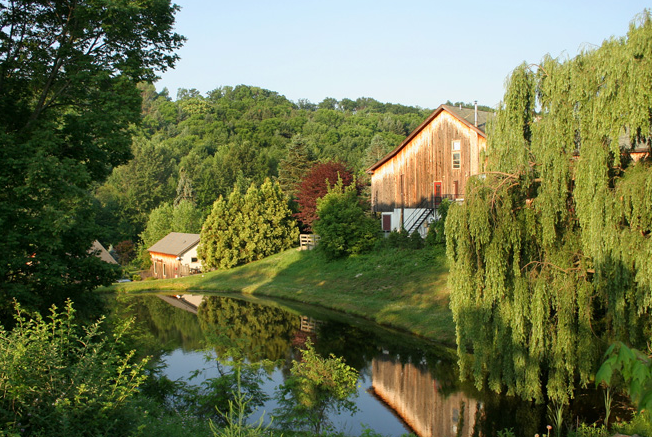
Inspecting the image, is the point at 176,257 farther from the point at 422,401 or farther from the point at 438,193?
the point at 422,401

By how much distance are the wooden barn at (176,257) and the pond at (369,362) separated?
13886 mm

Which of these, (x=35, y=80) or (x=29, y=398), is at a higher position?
(x=35, y=80)

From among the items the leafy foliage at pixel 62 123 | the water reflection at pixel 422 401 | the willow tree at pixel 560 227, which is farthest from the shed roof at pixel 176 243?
the willow tree at pixel 560 227

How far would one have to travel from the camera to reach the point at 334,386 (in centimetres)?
1264

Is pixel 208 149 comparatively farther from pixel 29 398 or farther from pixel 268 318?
pixel 29 398

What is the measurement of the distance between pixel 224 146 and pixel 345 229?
59.5 metres

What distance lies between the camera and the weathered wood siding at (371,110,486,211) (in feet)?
110

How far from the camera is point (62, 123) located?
14109mm

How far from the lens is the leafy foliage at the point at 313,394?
1176 centimetres

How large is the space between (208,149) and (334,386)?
90.6 m

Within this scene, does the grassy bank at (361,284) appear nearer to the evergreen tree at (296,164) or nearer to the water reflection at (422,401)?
the water reflection at (422,401)

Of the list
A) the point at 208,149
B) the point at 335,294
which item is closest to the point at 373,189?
the point at 335,294

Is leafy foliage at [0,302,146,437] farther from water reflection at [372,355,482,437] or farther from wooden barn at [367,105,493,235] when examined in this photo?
wooden barn at [367,105,493,235]

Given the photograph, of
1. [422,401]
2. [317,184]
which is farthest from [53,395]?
[317,184]
